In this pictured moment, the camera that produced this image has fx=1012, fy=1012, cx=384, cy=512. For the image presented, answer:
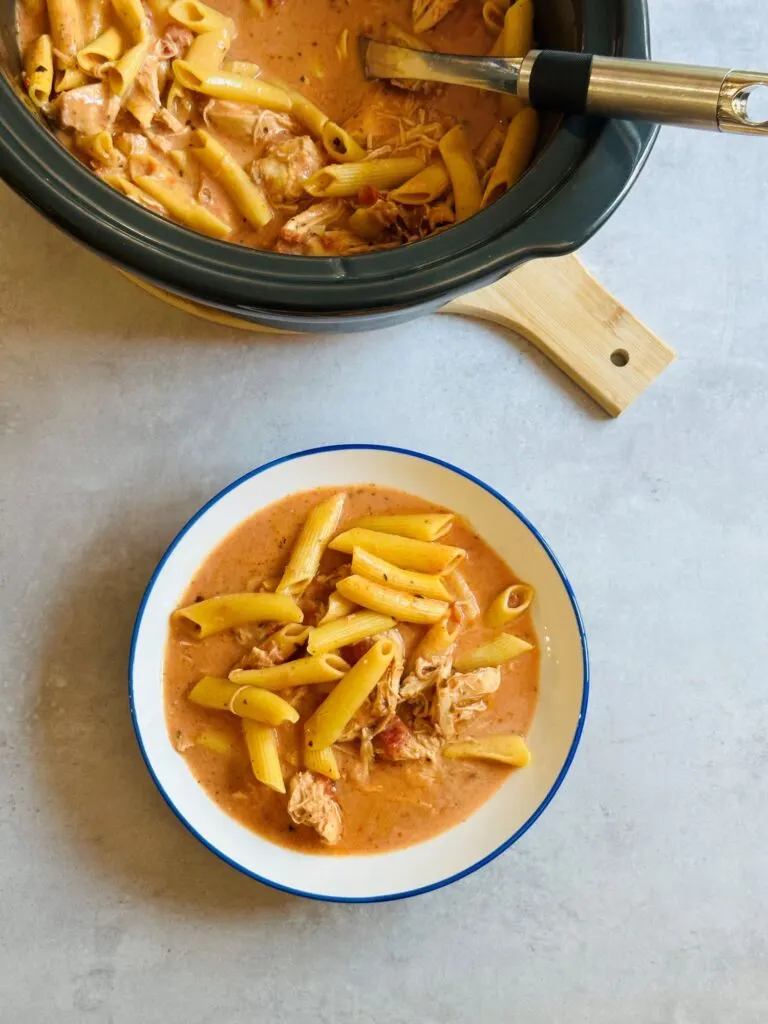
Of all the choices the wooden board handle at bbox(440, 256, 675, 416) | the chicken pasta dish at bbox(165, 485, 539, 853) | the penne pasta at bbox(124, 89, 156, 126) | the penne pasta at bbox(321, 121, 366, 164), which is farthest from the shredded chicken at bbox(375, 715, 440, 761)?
the penne pasta at bbox(124, 89, 156, 126)

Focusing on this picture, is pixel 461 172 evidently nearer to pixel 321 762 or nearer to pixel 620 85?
pixel 620 85

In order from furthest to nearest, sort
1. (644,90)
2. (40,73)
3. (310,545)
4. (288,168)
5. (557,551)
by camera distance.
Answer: (557,551), (310,545), (288,168), (40,73), (644,90)

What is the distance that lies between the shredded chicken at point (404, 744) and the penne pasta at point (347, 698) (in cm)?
7

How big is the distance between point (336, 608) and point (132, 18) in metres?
0.86

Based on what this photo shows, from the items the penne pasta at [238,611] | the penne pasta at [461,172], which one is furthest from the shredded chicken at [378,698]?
the penne pasta at [461,172]

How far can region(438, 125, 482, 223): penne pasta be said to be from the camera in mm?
1370

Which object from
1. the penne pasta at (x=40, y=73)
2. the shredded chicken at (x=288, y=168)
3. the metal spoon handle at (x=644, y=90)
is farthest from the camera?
the shredded chicken at (x=288, y=168)

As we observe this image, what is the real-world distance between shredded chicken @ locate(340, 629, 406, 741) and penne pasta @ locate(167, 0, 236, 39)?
0.89m

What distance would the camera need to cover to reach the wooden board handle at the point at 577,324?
5.19 feet

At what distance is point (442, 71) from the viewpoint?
4.41ft

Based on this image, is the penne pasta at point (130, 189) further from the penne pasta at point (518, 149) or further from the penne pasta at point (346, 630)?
the penne pasta at point (346, 630)

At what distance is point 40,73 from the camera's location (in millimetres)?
1312

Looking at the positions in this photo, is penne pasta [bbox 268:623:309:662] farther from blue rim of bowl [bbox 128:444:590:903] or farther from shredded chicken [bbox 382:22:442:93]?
shredded chicken [bbox 382:22:442:93]

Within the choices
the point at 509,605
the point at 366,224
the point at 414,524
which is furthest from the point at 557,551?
the point at 366,224
